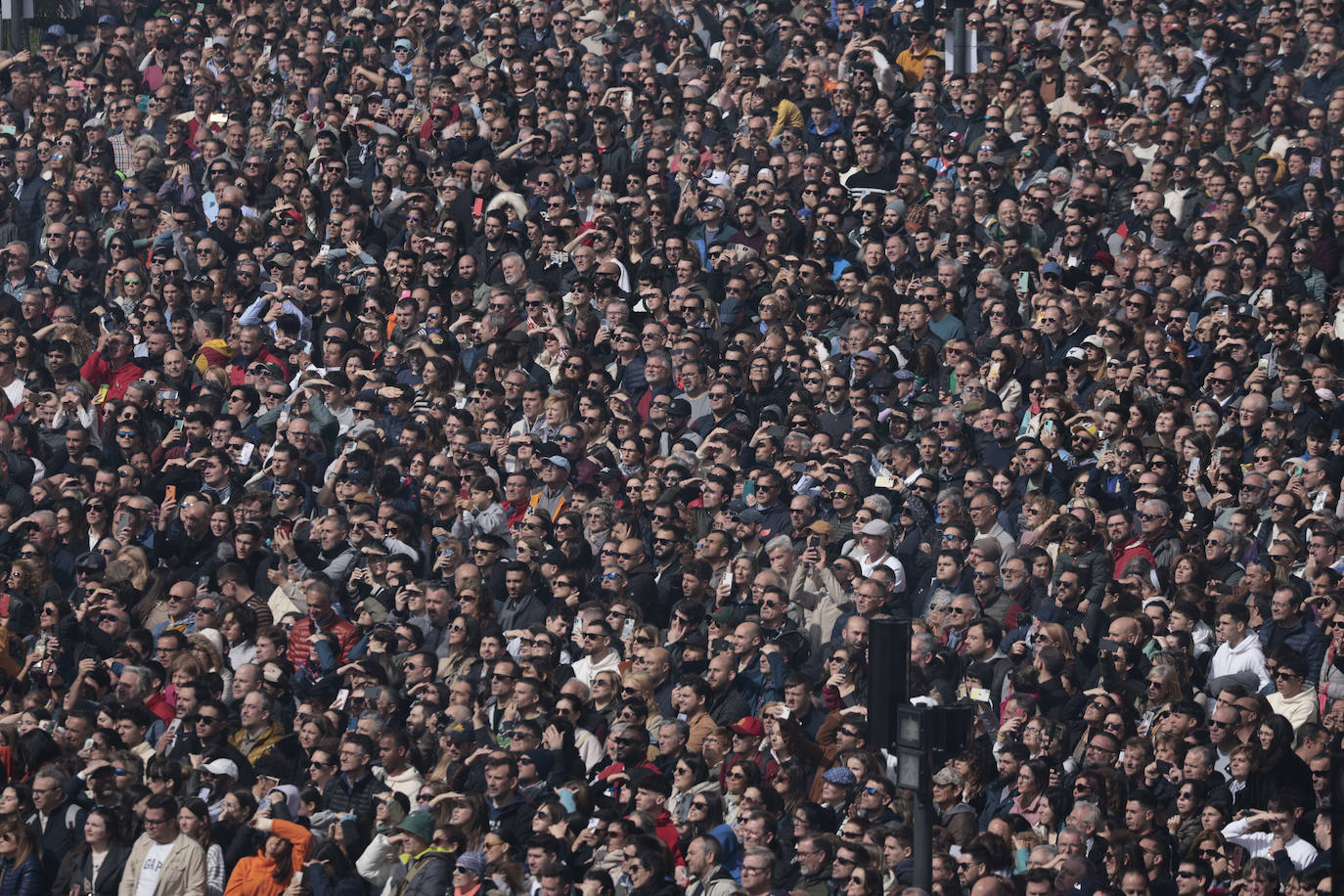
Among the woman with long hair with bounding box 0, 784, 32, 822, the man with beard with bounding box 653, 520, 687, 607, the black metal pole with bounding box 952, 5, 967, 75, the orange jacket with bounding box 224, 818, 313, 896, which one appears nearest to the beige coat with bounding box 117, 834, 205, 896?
the orange jacket with bounding box 224, 818, 313, 896

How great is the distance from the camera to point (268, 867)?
605 inches

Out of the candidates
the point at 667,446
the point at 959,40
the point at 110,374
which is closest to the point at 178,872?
the point at 667,446

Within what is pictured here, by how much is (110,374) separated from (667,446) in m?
5.84

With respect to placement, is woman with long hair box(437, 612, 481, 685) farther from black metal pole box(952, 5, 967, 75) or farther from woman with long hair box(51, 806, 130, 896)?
black metal pole box(952, 5, 967, 75)

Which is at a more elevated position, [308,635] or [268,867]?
[308,635]

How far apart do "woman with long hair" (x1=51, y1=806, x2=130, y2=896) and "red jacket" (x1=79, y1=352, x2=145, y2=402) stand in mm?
7177

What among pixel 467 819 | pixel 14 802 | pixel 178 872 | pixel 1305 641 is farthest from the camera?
pixel 1305 641

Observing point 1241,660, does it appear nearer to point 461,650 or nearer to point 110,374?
point 461,650

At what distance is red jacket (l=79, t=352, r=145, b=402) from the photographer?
73.4 ft

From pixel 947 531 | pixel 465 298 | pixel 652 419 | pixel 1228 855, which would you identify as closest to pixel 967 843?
pixel 1228 855

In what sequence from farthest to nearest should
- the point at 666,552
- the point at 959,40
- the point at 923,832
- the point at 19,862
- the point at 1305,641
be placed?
the point at 959,40 < the point at 666,552 < the point at 1305,641 < the point at 19,862 < the point at 923,832

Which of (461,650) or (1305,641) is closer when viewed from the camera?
(1305,641)

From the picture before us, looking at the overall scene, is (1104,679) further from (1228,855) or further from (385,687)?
(385,687)

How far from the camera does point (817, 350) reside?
20609 mm
